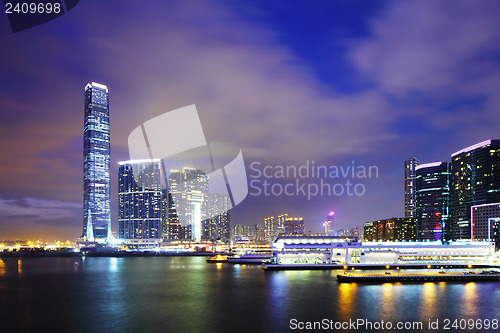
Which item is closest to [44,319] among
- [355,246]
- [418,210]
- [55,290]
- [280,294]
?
[55,290]

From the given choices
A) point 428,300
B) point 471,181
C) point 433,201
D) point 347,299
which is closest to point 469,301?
point 428,300

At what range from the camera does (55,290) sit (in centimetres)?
5597

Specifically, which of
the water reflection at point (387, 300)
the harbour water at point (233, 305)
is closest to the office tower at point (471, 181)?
the harbour water at point (233, 305)

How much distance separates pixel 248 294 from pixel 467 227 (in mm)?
123383

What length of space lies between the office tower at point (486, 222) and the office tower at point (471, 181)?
833 cm

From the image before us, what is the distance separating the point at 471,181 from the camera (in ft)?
479

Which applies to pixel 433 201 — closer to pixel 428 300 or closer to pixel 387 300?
pixel 428 300

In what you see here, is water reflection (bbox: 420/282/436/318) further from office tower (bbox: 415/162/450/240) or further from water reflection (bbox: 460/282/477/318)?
office tower (bbox: 415/162/450/240)

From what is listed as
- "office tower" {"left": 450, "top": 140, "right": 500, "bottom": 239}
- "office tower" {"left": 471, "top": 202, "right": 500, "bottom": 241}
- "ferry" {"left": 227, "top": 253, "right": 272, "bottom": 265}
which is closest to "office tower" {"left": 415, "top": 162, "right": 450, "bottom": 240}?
"office tower" {"left": 450, "top": 140, "right": 500, "bottom": 239}

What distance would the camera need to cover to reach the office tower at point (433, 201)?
16588 cm

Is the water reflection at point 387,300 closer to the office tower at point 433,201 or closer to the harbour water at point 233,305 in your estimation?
the harbour water at point 233,305

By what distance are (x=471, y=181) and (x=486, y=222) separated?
23382 mm

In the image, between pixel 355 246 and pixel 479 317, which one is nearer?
pixel 479 317

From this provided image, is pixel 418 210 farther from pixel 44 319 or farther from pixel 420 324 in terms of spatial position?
pixel 44 319
